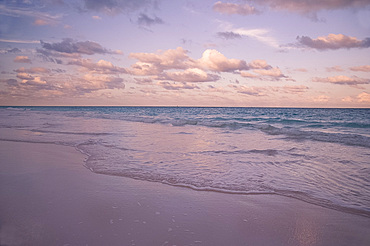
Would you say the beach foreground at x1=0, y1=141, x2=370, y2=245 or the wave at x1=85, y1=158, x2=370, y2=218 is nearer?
the beach foreground at x1=0, y1=141, x2=370, y2=245

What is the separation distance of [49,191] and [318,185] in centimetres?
558

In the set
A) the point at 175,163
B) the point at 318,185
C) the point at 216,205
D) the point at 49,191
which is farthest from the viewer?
the point at 175,163

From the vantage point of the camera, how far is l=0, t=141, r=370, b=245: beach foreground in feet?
9.47

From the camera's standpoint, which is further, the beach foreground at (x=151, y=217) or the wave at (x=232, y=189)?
the wave at (x=232, y=189)

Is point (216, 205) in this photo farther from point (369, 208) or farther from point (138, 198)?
point (369, 208)

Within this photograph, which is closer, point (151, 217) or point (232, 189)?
point (151, 217)

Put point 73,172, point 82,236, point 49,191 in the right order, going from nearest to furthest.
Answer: point 82,236 < point 49,191 < point 73,172

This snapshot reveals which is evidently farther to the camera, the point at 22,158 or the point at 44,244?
the point at 22,158

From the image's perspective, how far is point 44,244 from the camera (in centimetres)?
264

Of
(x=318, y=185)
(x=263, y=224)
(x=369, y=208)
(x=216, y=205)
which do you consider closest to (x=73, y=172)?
(x=216, y=205)

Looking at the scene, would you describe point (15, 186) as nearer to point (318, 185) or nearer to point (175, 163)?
point (175, 163)

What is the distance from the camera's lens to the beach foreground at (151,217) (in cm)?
289

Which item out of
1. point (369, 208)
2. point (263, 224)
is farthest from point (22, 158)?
point (369, 208)

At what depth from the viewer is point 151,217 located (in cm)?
344
